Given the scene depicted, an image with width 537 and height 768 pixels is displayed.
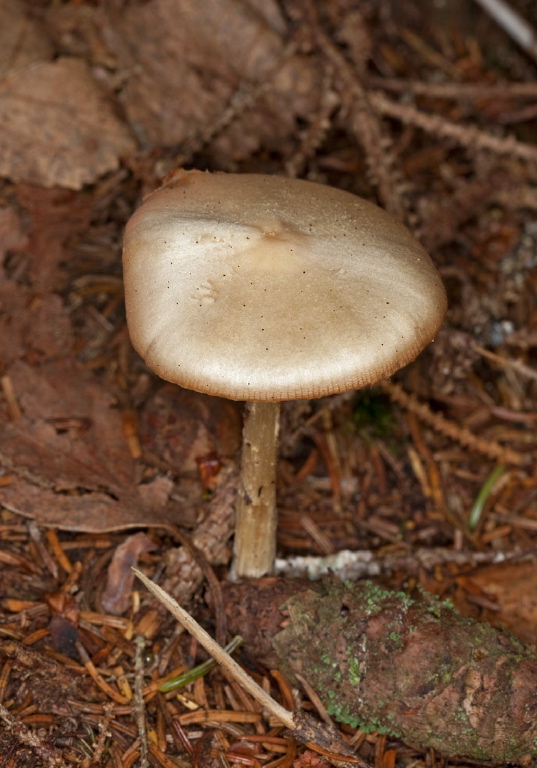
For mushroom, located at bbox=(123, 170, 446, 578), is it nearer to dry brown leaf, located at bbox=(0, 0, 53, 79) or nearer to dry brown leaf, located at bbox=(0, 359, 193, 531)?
dry brown leaf, located at bbox=(0, 359, 193, 531)

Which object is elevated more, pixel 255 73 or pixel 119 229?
pixel 255 73

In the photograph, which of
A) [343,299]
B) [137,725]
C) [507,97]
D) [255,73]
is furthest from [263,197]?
[507,97]

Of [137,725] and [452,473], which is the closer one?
[137,725]

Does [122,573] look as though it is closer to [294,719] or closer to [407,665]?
[294,719]

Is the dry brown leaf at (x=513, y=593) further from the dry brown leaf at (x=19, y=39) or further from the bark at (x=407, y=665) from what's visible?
the dry brown leaf at (x=19, y=39)

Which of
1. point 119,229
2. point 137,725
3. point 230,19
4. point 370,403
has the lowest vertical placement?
point 137,725

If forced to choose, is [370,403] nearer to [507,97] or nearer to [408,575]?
[408,575]
